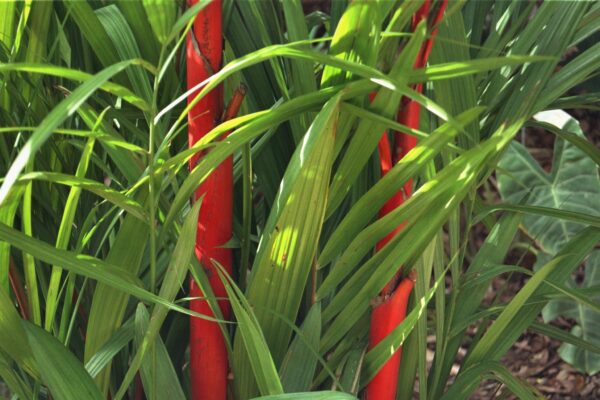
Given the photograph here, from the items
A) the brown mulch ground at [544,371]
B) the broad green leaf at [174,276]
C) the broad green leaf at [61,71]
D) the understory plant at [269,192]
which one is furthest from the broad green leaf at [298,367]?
the brown mulch ground at [544,371]

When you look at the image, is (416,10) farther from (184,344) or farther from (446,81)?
(184,344)

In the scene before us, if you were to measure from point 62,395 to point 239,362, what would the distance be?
0.14 m

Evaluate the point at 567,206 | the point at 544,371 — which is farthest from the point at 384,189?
the point at 544,371

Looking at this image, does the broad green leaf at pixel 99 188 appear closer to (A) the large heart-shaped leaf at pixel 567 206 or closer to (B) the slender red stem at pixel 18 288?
(B) the slender red stem at pixel 18 288

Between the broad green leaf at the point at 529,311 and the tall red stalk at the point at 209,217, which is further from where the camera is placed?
the broad green leaf at the point at 529,311

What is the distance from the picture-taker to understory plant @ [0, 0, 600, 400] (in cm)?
55

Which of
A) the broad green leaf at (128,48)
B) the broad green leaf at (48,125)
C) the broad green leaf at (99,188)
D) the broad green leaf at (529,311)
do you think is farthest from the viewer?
the broad green leaf at (529,311)

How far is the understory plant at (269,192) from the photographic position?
1.82 feet

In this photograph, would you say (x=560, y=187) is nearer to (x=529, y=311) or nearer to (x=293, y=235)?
(x=529, y=311)

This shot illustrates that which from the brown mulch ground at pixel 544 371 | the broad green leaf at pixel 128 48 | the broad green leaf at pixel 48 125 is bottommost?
the brown mulch ground at pixel 544 371

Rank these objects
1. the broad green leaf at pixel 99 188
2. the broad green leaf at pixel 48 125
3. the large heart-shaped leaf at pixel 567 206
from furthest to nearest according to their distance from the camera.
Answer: the large heart-shaped leaf at pixel 567 206
the broad green leaf at pixel 99 188
the broad green leaf at pixel 48 125

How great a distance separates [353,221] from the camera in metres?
0.62

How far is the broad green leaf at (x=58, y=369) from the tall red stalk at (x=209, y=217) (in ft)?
0.37

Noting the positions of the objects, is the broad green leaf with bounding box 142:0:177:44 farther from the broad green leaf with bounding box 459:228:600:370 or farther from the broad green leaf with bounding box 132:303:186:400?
the broad green leaf with bounding box 459:228:600:370
